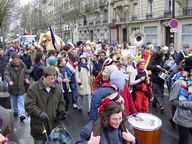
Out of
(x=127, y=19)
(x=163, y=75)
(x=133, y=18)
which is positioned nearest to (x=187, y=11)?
(x=133, y=18)

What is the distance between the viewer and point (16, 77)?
765 centimetres

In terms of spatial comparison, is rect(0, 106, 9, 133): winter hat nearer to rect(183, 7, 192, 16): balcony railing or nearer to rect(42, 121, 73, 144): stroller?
rect(42, 121, 73, 144): stroller

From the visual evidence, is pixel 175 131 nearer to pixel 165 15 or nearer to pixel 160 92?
pixel 160 92

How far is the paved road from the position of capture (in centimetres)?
650

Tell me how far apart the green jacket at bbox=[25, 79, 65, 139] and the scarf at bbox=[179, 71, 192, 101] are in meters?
1.71

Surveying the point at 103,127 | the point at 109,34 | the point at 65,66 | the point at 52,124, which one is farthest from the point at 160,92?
the point at 109,34

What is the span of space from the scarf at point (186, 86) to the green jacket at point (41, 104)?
1.71 metres

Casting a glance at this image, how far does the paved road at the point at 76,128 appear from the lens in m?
6.50

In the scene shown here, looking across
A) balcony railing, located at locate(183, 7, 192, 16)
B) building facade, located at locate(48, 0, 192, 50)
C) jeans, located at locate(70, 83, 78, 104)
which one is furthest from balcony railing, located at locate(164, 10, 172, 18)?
jeans, located at locate(70, 83, 78, 104)

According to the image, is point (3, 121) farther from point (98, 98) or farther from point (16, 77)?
point (16, 77)

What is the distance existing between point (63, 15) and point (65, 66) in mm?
42983

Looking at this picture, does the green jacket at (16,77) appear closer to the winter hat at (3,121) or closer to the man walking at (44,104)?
the man walking at (44,104)

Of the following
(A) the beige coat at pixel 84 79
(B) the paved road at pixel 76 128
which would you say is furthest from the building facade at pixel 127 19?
(B) the paved road at pixel 76 128

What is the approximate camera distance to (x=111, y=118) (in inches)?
116
